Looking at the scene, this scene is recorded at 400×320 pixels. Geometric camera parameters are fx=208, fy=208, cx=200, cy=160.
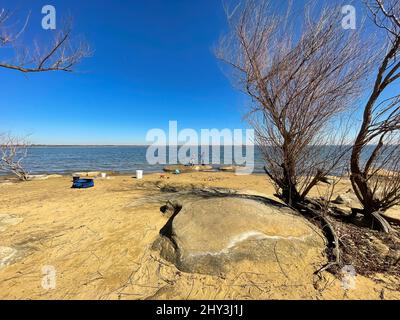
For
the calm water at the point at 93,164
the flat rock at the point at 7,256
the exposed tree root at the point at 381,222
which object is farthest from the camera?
the calm water at the point at 93,164

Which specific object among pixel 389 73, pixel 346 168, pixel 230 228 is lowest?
pixel 230 228

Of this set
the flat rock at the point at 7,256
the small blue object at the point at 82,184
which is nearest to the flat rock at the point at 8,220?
the flat rock at the point at 7,256

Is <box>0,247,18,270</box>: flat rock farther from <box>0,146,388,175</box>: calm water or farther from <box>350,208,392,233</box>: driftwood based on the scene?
<box>350,208,392,233</box>: driftwood

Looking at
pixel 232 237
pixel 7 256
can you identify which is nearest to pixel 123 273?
pixel 232 237

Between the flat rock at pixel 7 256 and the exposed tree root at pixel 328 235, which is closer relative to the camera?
the exposed tree root at pixel 328 235

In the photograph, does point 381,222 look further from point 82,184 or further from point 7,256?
point 82,184

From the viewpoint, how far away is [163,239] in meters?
3.94

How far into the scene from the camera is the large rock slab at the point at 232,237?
10.6 ft

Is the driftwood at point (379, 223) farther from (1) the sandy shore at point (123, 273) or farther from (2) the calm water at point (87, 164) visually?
(2) the calm water at point (87, 164)

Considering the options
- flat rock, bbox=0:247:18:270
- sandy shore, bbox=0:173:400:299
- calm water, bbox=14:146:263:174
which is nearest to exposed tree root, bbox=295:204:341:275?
sandy shore, bbox=0:173:400:299

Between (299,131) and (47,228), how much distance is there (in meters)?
6.13

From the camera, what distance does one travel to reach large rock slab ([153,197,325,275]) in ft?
10.6
